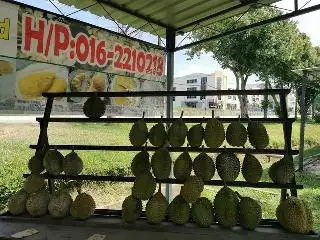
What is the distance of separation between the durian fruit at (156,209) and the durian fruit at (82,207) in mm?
472

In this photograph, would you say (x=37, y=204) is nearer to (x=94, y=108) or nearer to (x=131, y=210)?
(x=131, y=210)

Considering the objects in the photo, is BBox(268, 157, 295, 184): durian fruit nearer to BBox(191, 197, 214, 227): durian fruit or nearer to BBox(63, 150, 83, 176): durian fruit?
BBox(191, 197, 214, 227): durian fruit

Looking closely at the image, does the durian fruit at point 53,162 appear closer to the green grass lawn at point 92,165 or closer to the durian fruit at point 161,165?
the durian fruit at point 161,165

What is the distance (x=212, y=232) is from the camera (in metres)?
2.60

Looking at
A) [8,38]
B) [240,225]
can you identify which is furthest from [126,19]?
[240,225]

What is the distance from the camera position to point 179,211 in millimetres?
2734

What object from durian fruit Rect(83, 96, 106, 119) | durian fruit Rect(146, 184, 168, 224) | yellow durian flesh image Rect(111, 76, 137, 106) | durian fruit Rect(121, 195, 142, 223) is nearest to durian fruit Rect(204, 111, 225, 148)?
durian fruit Rect(146, 184, 168, 224)

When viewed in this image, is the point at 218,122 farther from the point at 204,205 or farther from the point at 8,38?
the point at 8,38

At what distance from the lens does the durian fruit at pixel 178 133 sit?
293 centimetres

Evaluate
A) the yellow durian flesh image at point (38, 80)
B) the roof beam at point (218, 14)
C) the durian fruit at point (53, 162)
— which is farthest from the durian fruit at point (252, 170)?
the roof beam at point (218, 14)

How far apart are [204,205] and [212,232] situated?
22 centimetres

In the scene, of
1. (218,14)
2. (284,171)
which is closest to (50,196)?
(284,171)

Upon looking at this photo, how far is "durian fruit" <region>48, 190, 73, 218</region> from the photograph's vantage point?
285 cm

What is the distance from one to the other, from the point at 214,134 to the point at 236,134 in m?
0.17
